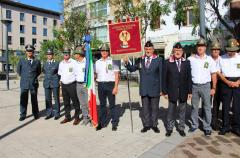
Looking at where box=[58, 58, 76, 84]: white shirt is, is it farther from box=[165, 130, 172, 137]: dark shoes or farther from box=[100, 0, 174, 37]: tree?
box=[100, 0, 174, 37]: tree

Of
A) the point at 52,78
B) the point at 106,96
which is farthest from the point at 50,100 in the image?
the point at 106,96

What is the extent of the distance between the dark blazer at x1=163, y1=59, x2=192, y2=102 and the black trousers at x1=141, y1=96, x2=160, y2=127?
428 mm

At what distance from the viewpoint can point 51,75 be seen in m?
9.07

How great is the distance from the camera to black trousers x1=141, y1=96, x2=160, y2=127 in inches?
289

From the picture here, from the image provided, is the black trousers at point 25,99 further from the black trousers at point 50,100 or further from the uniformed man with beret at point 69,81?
the uniformed man with beret at point 69,81

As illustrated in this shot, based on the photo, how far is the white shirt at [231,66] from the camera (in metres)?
6.91

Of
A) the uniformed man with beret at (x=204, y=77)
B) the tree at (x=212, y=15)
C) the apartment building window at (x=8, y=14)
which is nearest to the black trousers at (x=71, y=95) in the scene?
the uniformed man with beret at (x=204, y=77)

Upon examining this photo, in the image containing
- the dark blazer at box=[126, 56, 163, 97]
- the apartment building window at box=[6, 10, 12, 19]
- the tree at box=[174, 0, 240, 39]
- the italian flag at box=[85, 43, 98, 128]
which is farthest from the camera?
the apartment building window at box=[6, 10, 12, 19]

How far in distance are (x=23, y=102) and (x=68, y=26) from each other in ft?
64.8

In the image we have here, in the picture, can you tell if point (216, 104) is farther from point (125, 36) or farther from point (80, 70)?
point (80, 70)

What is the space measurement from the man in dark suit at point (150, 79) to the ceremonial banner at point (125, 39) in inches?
6.9

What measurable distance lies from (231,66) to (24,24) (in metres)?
63.5

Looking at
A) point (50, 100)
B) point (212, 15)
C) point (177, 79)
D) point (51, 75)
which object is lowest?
point (50, 100)

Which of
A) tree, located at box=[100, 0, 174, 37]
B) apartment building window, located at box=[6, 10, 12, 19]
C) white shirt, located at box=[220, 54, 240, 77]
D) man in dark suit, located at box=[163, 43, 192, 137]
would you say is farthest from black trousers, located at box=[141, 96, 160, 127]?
apartment building window, located at box=[6, 10, 12, 19]
